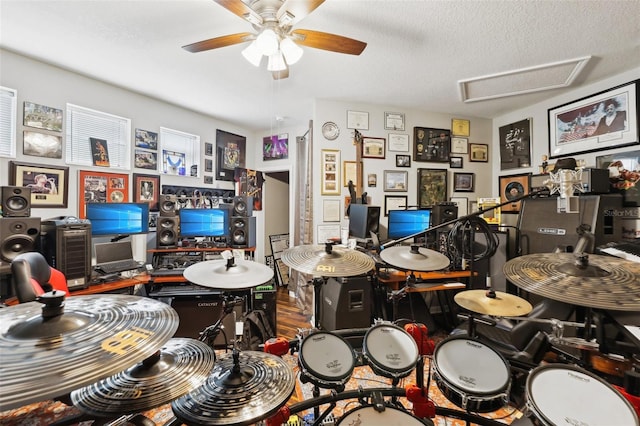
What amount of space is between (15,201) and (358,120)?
3.15 meters

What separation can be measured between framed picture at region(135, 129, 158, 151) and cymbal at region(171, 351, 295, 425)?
304 cm

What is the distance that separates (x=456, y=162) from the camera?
3619 mm

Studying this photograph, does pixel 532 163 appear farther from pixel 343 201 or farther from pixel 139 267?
pixel 139 267

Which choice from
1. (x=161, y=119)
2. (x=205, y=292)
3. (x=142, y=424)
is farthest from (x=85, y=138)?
(x=142, y=424)

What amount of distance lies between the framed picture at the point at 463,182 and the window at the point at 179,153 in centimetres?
361

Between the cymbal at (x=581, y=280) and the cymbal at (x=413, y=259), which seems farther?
the cymbal at (x=413, y=259)

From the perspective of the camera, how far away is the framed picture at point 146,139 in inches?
123

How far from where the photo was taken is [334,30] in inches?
75.4

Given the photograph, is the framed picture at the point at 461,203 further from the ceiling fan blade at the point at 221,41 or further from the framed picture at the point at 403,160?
the ceiling fan blade at the point at 221,41

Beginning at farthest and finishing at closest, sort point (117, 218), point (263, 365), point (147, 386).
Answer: point (117, 218) → point (263, 365) → point (147, 386)

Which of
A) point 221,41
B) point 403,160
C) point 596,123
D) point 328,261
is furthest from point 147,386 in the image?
point 596,123

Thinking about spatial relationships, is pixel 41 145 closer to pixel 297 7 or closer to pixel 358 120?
pixel 297 7

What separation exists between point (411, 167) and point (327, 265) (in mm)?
2610

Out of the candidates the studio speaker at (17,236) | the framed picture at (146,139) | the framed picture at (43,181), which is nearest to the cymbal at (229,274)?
the studio speaker at (17,236)
